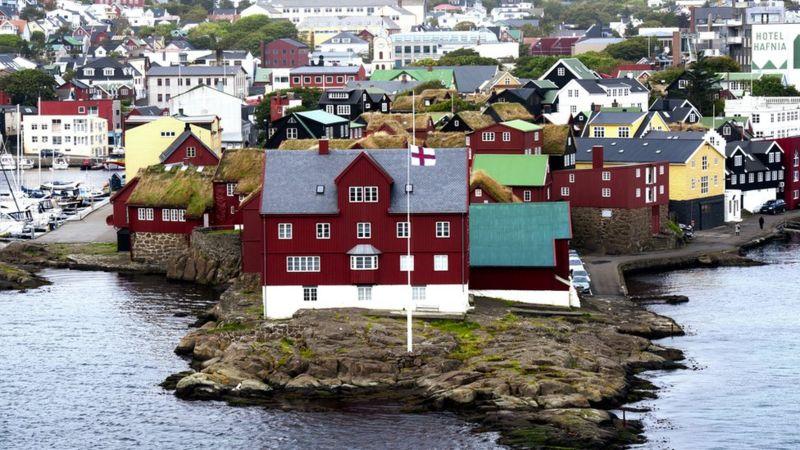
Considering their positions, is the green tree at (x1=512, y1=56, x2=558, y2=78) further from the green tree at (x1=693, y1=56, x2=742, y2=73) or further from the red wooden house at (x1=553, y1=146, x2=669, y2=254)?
the red wooden house at (x1=553, y1=146, x2=669, y2=254)

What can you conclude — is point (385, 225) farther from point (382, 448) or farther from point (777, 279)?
point (777, 279)

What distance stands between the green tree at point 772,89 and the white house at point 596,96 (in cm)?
1017

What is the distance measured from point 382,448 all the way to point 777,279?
2802cm

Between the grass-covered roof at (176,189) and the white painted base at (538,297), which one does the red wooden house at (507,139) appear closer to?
the grass-covered roof at (176,189)

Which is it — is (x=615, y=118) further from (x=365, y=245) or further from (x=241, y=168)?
(x=365, y=245)

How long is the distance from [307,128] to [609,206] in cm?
2248

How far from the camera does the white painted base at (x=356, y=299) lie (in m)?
48.4

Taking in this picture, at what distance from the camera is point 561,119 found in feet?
325

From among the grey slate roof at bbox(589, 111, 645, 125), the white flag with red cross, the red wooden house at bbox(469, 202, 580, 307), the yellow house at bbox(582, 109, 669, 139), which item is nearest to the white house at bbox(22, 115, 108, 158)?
the grey slate roof at bbox(589, 111, 645, 125)

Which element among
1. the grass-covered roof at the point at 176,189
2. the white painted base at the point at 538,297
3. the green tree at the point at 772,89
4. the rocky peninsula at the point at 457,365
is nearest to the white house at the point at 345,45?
the green tree at the point at 772,89

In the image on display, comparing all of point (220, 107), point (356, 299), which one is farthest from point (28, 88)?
point (356, 299)

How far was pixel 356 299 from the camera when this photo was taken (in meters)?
48.5

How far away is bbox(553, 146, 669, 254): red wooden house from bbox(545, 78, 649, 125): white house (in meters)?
32.4

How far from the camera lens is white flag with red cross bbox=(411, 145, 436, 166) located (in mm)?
45875
